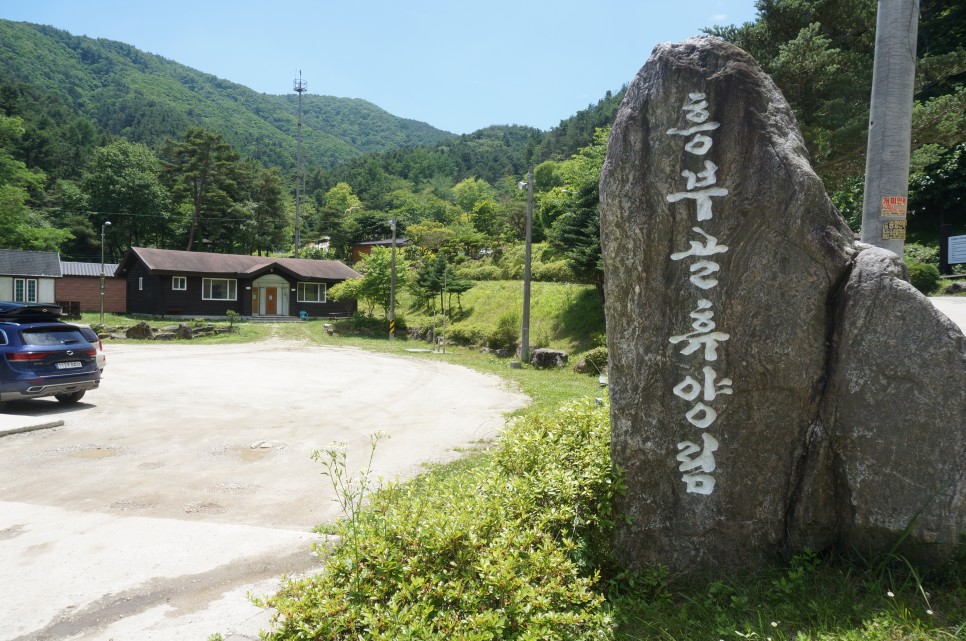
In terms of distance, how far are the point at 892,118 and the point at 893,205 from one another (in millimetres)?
→ 766

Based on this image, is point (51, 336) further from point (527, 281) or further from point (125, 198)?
point (125, 198)

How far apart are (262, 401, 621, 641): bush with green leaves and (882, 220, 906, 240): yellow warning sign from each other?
3.23 m

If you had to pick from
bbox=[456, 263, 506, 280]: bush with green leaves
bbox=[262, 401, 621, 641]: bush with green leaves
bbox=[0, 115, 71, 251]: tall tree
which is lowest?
bbox=[262, 401, 621, 641]: bush with green leaves

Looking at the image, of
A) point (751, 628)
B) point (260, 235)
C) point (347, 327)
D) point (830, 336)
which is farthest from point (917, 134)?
point (260, 235)

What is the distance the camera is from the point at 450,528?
3383 millimetres

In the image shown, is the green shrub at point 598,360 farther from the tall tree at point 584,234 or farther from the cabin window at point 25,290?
the cabin window at point 25,290

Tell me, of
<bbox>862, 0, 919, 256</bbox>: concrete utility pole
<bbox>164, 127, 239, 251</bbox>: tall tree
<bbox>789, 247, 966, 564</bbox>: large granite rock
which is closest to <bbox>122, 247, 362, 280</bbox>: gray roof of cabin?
<bbox>164, 127, 239, 251</bbox>: tall tree

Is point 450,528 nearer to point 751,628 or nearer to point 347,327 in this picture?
point 751,628

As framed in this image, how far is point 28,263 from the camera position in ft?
112

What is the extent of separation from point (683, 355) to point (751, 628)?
5.28ft

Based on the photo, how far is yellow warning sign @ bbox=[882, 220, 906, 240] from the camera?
4.97 meters

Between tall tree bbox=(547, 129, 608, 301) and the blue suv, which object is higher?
tall tree bbox=(547, 129, 608, 301)

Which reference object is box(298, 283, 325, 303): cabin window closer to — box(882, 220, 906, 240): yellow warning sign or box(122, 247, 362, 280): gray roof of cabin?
box(122, 247, 362, 280): gray roof of cabin

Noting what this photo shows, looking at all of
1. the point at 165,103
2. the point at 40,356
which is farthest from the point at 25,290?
the point at 165,103
